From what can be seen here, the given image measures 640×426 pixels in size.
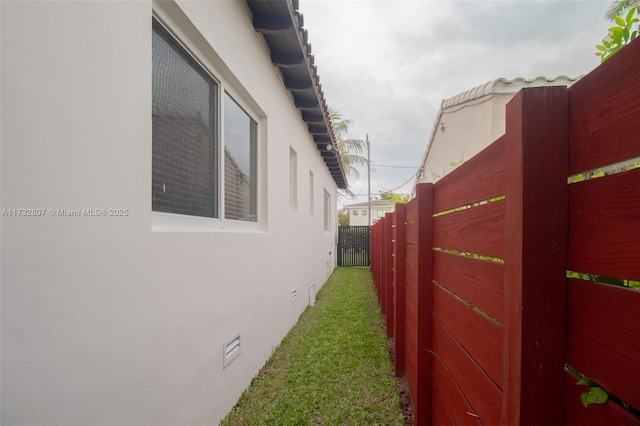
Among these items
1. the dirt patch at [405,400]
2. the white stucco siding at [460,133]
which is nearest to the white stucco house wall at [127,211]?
the dirt patch at [405,400]

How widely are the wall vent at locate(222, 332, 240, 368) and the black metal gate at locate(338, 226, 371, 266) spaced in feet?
39.1

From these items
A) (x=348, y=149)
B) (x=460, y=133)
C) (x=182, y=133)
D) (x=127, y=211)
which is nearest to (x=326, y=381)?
(x=127, y=211)

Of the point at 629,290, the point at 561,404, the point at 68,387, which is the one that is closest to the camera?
the point at 629,290

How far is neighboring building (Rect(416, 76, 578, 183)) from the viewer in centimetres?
552

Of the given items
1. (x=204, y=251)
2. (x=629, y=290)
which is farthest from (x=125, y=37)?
(x=629, y=290)

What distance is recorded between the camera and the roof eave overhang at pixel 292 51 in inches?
118

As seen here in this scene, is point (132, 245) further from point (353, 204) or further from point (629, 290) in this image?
point (353, 204)

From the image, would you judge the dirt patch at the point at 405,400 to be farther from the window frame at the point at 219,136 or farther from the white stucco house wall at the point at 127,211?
the window frame at the point at 219,136

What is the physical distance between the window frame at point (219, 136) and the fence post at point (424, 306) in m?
1.53

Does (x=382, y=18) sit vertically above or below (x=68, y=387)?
above

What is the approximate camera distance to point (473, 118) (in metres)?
6.21

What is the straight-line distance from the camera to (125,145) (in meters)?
1.42

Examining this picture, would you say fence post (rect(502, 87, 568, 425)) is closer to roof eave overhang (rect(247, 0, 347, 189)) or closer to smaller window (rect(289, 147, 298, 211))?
roof eave overhang (rect(247, 0, 347, 189))

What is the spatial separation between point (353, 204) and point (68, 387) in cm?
4072
